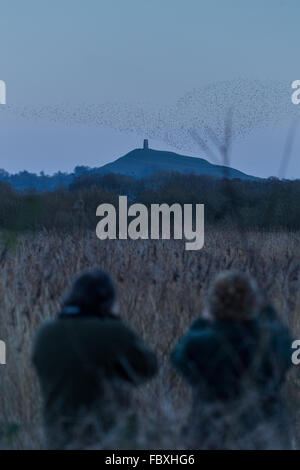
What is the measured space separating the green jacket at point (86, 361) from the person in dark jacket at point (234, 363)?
0.24 metres

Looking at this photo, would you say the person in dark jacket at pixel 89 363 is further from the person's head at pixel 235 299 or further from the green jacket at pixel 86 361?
the person's head at pixel 235 299

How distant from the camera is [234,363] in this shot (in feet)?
12.3

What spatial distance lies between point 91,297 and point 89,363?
12.5 inches

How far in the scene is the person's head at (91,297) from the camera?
380 cm

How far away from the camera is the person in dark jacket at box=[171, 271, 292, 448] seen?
3686 millimetres

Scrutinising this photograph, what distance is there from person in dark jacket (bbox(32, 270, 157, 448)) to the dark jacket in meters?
0.21

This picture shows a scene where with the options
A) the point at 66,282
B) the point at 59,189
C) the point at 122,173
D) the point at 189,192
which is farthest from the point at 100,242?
the point at 122,173

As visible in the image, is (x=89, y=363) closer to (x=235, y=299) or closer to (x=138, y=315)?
(x=235, y=299)
